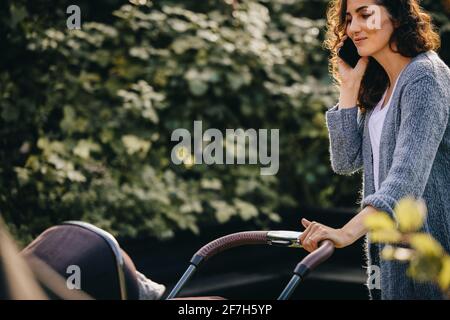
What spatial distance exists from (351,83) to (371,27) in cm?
26

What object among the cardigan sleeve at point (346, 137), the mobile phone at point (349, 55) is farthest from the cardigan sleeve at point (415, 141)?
the mobile phone at point (349, 55)

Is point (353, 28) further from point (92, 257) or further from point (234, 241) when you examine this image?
point (92, 257)

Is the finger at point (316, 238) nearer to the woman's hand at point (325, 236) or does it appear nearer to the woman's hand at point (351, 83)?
the woman's hand at point (325, 236)

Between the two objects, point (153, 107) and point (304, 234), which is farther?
point (153, 107)

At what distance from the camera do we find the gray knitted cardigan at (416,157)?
6.23 feet

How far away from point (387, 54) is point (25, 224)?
245 centimetres

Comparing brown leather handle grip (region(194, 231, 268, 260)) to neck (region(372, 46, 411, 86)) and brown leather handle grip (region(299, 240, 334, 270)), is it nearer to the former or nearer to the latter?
brown leather handle grip (region(299, 240, 334, 270))

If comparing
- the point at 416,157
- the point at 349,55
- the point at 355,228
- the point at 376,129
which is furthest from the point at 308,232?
the point at 349,55

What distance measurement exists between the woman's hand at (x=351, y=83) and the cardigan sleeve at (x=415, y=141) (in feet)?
1.14

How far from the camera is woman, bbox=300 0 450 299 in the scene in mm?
1896

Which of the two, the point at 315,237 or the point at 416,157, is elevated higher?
the point at 416,157

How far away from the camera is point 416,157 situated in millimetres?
1919

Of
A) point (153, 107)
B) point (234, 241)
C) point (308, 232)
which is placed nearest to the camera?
point (308, 232)

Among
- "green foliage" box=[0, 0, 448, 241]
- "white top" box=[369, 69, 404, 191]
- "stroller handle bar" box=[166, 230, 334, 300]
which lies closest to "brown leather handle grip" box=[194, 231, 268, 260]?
"stroller handle bar" box=[166, 230, 334, 300]
